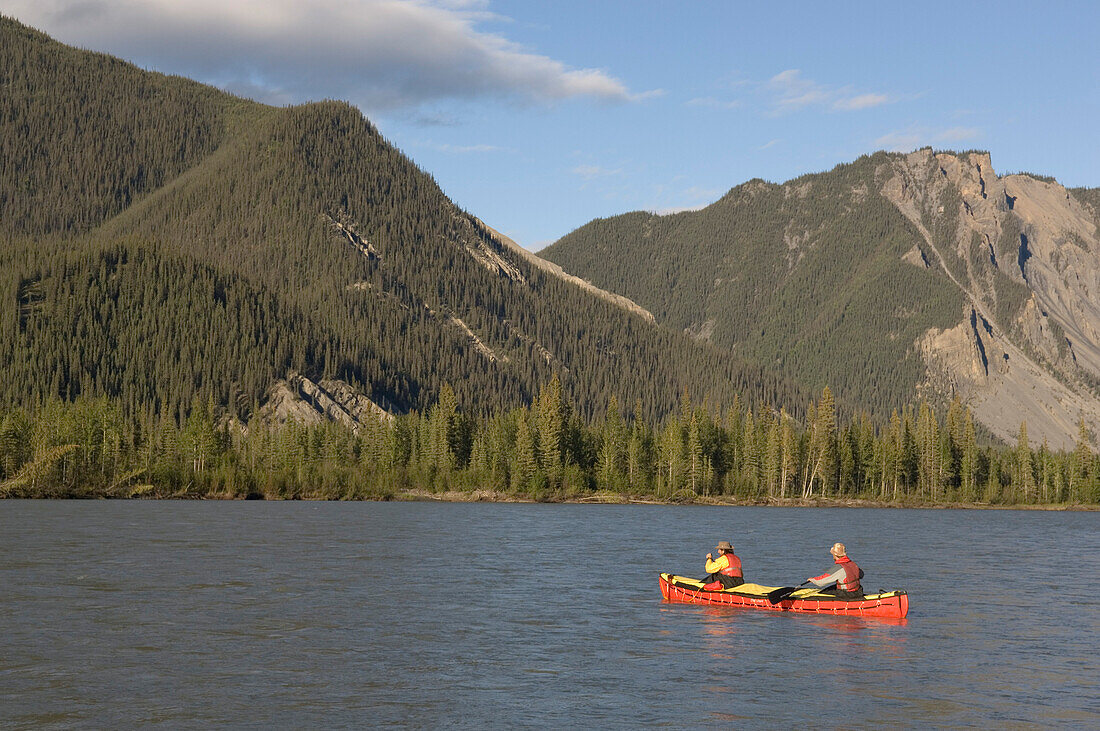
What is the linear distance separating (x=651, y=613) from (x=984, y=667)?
17529mm

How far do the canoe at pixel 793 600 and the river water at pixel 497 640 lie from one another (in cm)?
94

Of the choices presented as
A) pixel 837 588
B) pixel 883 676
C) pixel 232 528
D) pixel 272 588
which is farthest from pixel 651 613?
pixel 232 528

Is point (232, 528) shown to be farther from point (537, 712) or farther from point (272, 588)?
point (537, 712)

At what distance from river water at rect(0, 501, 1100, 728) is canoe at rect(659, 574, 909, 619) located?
3.08ft

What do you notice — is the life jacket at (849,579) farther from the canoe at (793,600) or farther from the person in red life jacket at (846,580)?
the canoe at (793,600)

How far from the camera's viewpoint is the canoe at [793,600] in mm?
54875

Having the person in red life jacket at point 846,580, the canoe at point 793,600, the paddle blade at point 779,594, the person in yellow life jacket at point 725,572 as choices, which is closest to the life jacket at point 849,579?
the person in red life jacket at point 846,580

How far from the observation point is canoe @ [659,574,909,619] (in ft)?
180

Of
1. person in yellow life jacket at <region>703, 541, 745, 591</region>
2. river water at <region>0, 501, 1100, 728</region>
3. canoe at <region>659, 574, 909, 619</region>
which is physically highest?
person in yellow life jacket at <region>703, 541, 745, 591</region>

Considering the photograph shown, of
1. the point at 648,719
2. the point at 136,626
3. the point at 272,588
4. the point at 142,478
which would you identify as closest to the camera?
the point at 648,719

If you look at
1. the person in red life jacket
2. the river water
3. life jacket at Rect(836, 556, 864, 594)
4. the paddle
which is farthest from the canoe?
the river water

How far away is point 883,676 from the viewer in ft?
134

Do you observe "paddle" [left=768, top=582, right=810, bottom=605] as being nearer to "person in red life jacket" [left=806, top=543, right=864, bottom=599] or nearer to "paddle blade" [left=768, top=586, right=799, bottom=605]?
"paddle blade" [left=768, top=586, right=799, bottom=605]

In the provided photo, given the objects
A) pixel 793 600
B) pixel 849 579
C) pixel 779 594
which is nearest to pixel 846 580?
pixel 849 579
